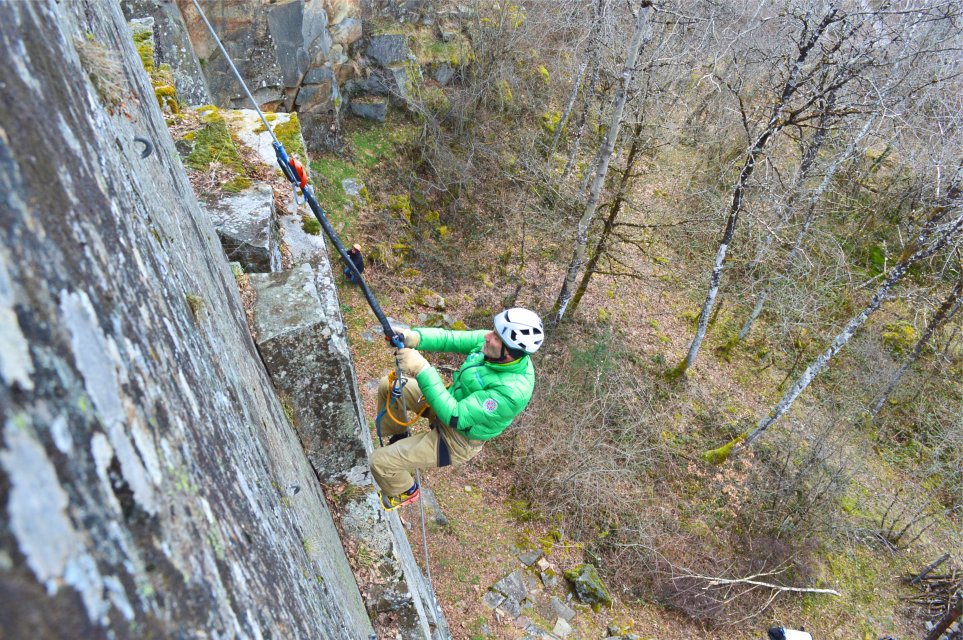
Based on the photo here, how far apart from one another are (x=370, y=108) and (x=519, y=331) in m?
14.4

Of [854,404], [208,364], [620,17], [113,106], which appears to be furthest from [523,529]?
[620,17]

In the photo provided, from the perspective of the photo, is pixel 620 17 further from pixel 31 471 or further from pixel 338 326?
pixel 31 471

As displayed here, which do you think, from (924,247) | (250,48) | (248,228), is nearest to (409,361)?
(248,228)

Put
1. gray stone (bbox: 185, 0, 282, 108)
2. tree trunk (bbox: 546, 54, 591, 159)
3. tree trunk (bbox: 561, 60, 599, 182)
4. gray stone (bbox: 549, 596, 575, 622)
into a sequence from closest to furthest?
1. gray stone (bbox: 549, 596, 575, 622)
2. gray stone (bbox: 185, 0, 282, 108)
3. tree trunk (bbox: 561, 60, 599, 182)
4. tree trunk (bbox: 546, 54, 591, 159)

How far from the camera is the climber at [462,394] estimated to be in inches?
160

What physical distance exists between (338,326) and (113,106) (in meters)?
2.53

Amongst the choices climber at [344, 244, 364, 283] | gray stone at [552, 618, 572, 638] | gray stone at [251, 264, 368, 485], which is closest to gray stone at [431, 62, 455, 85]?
climber at [344, 244, 364, 283]

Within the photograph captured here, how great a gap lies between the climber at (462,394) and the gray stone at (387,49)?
14.3m

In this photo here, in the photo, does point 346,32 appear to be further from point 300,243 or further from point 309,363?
point 309,363

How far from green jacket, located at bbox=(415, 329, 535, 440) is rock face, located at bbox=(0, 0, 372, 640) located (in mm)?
1809

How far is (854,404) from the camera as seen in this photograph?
49.0ft

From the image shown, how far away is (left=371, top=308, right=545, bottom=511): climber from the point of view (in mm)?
4074

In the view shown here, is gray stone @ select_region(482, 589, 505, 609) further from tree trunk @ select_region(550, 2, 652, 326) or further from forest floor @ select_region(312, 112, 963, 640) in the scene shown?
tree trunk @ select_region(550, 2, 652, 326)

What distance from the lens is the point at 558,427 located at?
11422 mm
